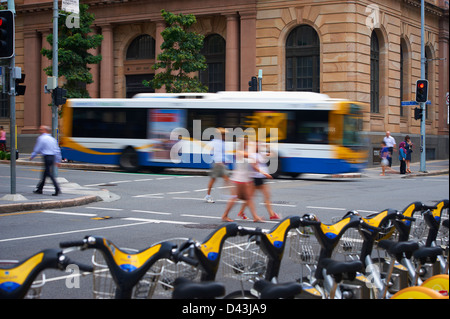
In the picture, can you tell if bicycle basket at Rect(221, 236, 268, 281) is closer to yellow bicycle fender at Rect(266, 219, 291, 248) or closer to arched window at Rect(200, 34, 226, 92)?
yellow bicycle fender at Rect(266, 219, 291, 248)

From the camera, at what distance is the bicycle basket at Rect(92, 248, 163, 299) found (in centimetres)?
465

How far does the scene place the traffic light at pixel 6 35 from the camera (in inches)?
581

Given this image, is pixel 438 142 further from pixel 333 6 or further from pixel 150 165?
pixel 150 165

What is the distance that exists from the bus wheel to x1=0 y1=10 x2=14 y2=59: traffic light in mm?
13431

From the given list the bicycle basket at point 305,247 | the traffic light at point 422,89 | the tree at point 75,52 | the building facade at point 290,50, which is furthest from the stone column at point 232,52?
the bicycle basket at point 305,247

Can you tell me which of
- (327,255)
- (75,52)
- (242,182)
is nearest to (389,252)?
(327,255)

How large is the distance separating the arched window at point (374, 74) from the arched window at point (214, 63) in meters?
9.07

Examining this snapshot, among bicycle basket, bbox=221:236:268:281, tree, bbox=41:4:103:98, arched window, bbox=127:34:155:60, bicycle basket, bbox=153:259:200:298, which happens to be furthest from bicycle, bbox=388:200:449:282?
arched window, bbox=127:34:155:60

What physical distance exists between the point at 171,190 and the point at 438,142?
29.2m

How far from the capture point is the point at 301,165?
2533 centimetres

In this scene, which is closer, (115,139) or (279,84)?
(115,139)

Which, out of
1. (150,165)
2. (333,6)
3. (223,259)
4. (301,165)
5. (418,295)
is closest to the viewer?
(418,295)

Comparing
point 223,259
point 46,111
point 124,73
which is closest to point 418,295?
point 223,259
